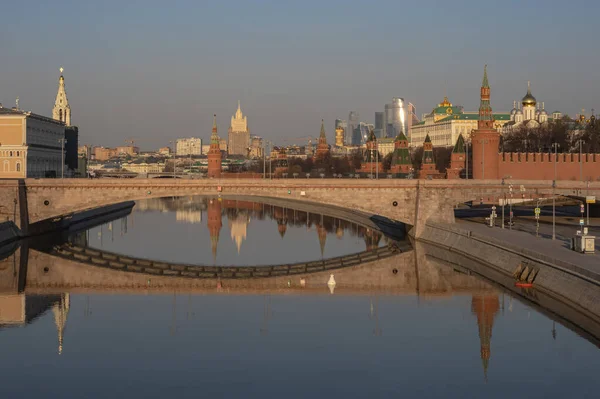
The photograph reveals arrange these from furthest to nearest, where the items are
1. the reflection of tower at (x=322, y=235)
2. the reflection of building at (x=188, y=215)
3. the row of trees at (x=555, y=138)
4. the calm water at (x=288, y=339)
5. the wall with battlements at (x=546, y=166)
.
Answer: the row of trees at (x=555, y=138), the wall with battlements at (x=546, y=166), the reflection of building at (x=188, y=215), the reflection of tower at (x=322, y=235), the calm water at (x=288, y=339)

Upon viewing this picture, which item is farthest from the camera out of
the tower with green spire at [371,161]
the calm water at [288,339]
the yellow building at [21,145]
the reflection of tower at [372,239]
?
the tower with green spire at [371,161]

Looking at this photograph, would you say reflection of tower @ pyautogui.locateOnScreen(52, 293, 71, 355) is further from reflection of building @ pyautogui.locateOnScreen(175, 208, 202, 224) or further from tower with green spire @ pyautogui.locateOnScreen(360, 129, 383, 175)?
tower with green spire @ pyautogui.locateOnScreen(360, 129, 383, 175)

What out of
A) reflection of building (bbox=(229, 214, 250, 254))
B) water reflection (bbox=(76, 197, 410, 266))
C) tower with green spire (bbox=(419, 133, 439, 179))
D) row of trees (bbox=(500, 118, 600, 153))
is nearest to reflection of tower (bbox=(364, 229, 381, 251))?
water reflection (bbox=(76, 197, 410, 266))

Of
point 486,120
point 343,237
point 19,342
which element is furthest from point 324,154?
point 19,342

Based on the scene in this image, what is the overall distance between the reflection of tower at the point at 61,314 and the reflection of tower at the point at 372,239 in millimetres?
26584

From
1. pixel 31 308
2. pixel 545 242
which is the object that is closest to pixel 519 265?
pixel 545 242

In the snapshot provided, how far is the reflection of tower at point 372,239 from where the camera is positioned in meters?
66.4

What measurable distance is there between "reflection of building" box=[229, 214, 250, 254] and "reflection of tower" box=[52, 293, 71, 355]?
23.7m

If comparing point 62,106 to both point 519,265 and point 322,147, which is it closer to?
point 322,147

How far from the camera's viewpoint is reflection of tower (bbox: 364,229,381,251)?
66431 mm

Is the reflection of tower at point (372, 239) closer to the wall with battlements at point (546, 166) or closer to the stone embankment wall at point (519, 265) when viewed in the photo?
the stone embankment wall at point (519, 265)

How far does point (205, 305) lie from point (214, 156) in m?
126

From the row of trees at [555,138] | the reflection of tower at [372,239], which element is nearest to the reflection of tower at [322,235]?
the reflection of tower at [372,239]

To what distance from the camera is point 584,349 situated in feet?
105
